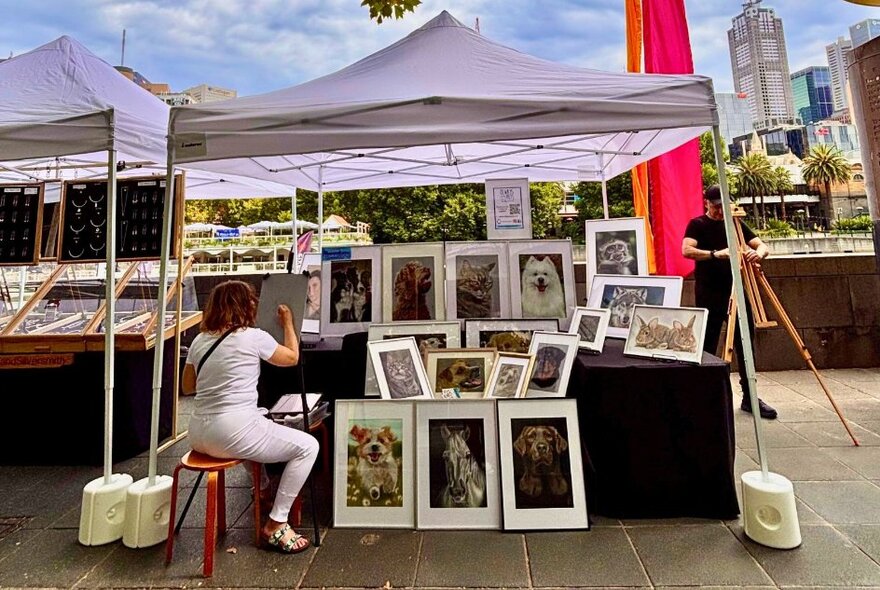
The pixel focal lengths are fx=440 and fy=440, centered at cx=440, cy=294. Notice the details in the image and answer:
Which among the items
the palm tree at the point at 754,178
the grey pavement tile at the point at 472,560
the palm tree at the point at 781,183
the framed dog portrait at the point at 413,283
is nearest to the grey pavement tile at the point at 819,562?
the grey pavement tile at the point at 472,560

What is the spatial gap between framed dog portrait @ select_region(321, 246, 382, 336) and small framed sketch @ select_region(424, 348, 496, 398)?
1.92 feet

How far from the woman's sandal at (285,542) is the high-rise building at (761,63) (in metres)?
119

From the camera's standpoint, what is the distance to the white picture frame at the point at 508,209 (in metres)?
Result: 3.11

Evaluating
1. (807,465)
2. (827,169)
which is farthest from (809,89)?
(807,465)

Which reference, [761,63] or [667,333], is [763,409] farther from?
[761,63]

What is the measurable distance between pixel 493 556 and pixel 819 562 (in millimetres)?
1378

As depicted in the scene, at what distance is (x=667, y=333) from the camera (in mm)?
2359

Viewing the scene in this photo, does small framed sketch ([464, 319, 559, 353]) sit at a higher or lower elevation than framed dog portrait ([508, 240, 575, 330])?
lower

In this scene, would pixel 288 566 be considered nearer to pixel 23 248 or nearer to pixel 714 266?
pixel 23 248

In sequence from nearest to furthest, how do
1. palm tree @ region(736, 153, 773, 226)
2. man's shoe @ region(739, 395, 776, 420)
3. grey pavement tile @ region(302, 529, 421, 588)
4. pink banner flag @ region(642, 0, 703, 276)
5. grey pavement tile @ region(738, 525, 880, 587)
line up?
grey pavement tile @ region(738, 525, 880, 587) < grey pavement tile @ region(302, 529, 421, 588) < man's shoe @ region(739, 395, 776, 420) < pink banner flag @ region(642, 0, 703, 276) < palm tree @ region(736, 153, 773, 226)

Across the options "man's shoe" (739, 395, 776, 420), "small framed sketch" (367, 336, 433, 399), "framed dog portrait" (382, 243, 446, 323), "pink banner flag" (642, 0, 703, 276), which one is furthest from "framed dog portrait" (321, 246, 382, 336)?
"pink banner flag" (642, 0, 703, 276)

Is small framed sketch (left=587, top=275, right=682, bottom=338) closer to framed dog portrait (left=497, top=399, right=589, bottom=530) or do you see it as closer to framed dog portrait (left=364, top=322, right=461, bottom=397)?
framed dog portrait (left=497, top=399, right=589, bottom=530)

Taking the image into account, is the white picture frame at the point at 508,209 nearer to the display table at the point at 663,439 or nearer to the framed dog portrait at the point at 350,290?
the framed dog portrait at the point at 350,290

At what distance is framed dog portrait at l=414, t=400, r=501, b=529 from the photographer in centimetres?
217
